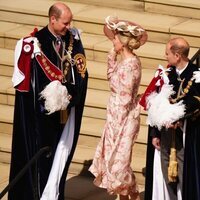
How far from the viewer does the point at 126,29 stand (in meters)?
12.3

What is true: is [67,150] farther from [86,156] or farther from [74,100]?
Answer: [86,156]

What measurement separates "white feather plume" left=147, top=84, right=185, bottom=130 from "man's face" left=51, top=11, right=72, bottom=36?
116 centimetres

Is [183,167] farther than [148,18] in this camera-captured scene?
No

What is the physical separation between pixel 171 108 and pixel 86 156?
257 cm

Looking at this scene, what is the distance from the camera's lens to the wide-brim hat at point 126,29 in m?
12.3

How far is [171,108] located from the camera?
11.9 metres

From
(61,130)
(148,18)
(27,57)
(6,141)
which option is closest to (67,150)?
(61,130)

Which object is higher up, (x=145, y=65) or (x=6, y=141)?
(x=145, y=65)

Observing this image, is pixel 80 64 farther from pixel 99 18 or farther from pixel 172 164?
pixel 99 18

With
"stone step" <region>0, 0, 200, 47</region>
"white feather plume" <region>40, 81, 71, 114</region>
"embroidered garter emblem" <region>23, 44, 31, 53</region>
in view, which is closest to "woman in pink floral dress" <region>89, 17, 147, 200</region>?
"white feather plume" <region>40, 81, 71, 114</region>

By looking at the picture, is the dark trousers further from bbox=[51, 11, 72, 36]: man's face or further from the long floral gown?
bbox=[51, 11, 72, 36]: man's face

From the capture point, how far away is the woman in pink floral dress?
12406mm

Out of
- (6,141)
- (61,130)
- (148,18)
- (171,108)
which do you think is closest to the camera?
(171,108)

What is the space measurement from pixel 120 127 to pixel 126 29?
1026 mm
